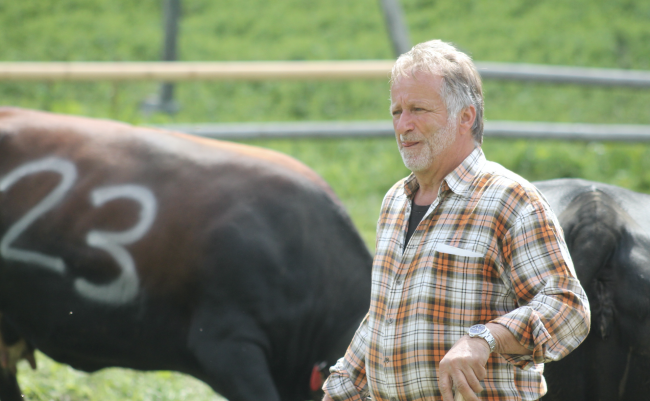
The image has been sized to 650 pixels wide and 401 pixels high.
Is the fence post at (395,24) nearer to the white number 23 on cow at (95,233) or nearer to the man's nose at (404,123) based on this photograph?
the white number 23 on cow at (95,233)

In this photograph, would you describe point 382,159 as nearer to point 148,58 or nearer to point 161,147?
point 161,147

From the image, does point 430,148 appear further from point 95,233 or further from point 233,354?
point 95,233

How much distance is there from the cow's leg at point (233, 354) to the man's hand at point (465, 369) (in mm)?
1481

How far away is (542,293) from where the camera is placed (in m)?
1.66

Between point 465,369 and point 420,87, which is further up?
point 420,87

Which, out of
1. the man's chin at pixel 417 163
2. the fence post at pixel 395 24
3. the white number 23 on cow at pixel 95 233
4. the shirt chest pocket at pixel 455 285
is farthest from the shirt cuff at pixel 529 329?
the fence post at pixel 395 24

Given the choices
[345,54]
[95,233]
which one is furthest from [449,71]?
[345,54]

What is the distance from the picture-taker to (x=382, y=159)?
780 cm

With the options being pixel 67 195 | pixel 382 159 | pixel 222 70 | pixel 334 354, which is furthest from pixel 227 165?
pixel 382 159

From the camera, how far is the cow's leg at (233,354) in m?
2.97

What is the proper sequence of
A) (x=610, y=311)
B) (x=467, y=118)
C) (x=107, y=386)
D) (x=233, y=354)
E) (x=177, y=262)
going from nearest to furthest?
(x=467, y=118), (x=610, y=311), (x=233, y=354), (x=177, y=262), (x=107, y=386)

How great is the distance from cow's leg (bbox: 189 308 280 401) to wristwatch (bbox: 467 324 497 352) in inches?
59.9

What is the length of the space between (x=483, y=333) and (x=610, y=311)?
914mm

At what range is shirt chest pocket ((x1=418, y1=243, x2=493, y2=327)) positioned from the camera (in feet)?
5.81
